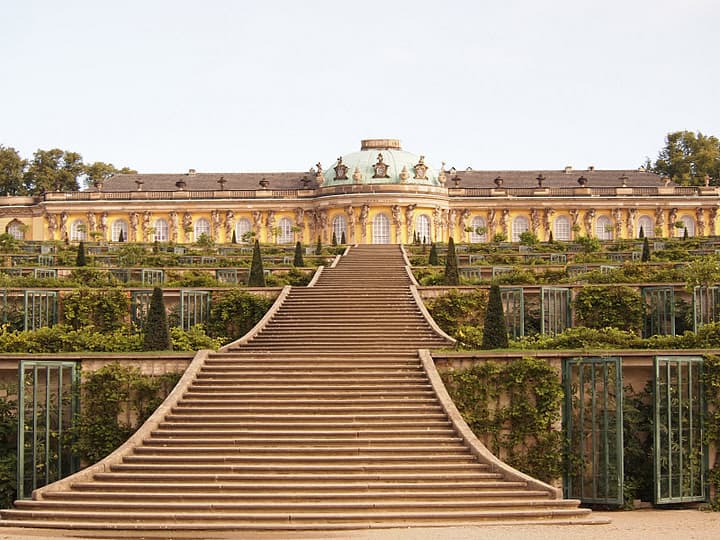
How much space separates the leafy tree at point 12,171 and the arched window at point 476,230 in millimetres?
30309

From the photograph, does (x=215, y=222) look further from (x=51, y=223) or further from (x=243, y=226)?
(x=51, y=223)

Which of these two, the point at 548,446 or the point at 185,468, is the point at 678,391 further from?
the point at 185,468

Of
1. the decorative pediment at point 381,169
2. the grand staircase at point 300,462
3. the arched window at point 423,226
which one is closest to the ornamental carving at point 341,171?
the decorative pediment at point 381,169

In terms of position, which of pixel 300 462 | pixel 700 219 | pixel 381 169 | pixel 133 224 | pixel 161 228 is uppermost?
pixel 381 169

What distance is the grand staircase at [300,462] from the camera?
16.1 m

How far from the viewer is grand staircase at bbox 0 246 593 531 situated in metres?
16.1

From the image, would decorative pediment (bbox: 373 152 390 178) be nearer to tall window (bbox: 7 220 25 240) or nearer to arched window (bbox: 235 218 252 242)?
arched window (bbox: 235 218 252 242)

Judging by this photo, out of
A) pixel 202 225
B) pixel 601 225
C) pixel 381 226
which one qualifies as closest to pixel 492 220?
pixel 601 225

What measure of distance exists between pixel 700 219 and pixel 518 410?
172 ft

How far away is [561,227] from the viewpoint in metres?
68.8

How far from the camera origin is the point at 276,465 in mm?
17547

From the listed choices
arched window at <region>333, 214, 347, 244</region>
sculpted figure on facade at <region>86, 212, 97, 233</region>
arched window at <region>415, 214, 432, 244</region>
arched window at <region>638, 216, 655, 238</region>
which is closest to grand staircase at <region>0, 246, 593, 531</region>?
arched window at <region>415, 214, 432, 244</region>

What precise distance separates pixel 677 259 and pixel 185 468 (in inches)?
916

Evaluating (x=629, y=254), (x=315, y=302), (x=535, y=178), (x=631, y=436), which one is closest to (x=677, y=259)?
(x=629, y=254)
